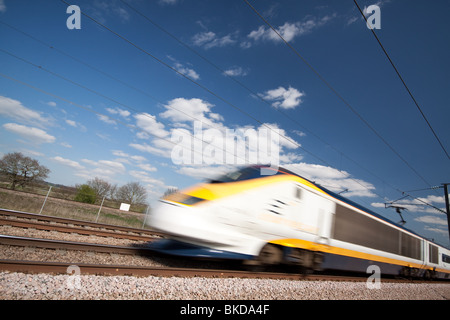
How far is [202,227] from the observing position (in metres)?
4.34

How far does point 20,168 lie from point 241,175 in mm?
29201

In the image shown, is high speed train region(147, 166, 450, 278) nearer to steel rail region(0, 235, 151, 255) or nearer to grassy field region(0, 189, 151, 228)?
steel rail region(0, 235, 151, 255)

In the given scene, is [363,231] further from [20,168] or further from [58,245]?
[20,168]

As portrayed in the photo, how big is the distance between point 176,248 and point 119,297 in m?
2.00

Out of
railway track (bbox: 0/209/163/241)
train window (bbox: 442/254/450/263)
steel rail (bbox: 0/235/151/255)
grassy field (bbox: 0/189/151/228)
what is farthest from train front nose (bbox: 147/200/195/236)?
train window (bbox: 442/254/450/263)

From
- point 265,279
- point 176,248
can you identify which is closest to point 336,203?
point 265,279

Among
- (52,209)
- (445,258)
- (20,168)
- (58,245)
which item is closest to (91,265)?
(58,245)

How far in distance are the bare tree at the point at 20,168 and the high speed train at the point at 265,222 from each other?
25401mm

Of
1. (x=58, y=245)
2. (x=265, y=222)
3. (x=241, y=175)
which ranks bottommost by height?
(x=58, y=245)

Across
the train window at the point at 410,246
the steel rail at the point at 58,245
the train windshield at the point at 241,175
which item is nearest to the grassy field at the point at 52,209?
the steel rail at the point at 58,245

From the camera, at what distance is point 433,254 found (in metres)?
12.9

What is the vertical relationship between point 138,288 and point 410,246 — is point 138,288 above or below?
below

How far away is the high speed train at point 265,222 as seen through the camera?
441cm
